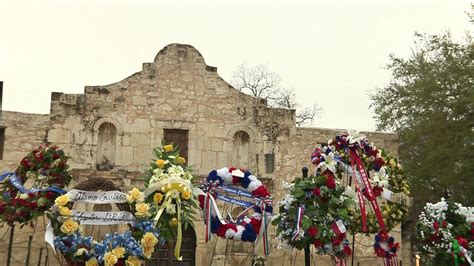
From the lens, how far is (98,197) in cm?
1010

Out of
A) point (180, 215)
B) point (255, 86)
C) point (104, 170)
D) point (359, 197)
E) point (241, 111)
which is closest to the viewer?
point (180, 215)

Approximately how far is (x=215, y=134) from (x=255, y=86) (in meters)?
16.8

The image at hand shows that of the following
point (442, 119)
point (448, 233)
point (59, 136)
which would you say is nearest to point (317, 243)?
point (448, 233)

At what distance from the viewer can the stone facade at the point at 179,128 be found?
16.9m

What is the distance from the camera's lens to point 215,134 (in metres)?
18.0

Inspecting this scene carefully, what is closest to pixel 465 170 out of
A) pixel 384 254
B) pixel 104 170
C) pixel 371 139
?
pixel 371 139

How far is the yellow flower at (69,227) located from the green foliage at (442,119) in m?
15.4

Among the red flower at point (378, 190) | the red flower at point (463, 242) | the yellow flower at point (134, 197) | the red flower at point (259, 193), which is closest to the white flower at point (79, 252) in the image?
the yellow flower at point (134, 197)

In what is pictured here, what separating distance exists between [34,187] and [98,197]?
2054 mm

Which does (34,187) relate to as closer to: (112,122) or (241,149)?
(112,122)

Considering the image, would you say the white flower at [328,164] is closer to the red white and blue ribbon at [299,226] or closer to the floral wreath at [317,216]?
the floral wreath at [317,216]

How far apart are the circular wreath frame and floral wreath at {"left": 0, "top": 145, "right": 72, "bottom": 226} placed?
111 inches

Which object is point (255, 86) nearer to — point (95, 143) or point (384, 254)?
point (95, 143)

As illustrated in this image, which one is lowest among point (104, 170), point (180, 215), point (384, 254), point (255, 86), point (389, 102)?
point (384, 254)
